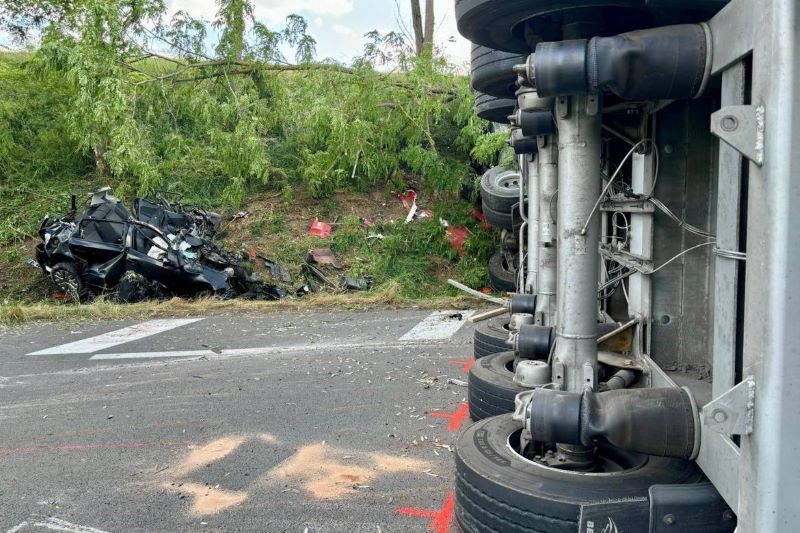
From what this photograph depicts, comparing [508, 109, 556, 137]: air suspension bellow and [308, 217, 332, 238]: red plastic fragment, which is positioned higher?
[508, 109, 556, 137]: air suspension bellow

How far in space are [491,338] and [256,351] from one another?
2.94 m

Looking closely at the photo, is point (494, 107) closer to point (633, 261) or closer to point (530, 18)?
point (633, 261)

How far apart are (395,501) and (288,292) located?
920 centimetres

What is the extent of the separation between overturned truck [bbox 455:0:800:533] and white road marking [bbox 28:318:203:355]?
538cm

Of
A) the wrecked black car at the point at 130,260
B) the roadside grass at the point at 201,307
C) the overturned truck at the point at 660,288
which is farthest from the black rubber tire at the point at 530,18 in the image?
the wrecked black car at the point at 130,260

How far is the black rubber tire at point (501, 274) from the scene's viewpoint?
11234 millimetres

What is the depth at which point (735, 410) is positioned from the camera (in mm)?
1558

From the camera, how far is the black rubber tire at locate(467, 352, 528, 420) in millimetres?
3785

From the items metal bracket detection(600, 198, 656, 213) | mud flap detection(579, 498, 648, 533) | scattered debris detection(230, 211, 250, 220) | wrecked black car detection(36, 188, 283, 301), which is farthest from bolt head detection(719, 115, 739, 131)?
scattered debris detection(230, 211, 250, 220)

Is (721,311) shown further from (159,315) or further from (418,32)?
(418,32)

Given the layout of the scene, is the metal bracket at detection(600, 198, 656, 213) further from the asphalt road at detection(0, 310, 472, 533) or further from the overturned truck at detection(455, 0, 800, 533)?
the asphalt road at detection(0, 310, 472, 533)

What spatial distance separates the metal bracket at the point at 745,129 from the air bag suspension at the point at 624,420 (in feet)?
2.95

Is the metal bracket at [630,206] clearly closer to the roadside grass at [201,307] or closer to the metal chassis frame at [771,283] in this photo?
the metal chassis frame at [771,283]

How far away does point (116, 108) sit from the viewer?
12.6 metres
